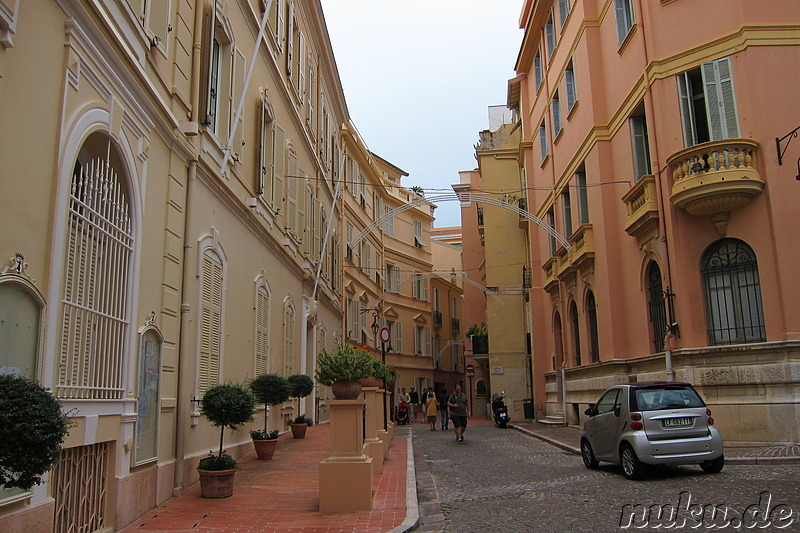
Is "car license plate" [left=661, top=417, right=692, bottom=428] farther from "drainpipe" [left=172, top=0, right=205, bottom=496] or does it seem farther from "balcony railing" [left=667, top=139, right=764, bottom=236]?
"drainpipe" [left=172, top=0, right=205, bottom=496]

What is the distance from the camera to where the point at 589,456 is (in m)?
12.5

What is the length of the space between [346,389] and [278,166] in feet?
31.1

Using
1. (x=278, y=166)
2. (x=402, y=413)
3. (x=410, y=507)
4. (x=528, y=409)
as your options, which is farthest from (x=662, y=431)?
(x=402, y=413)

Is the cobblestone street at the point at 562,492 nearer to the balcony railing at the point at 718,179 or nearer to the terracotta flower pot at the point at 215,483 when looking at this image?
the terracotta flower pot at the point at 215,483

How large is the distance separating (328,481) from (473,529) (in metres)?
1.95

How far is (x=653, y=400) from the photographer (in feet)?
35.8

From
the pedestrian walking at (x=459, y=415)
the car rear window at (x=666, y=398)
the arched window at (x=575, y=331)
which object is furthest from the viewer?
the arched window at (x=575, y=331)

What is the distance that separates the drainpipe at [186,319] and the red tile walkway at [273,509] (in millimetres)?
547

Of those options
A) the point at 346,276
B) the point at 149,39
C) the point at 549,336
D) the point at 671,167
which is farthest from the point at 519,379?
the point at 149,39

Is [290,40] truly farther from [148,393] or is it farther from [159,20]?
[148,393]

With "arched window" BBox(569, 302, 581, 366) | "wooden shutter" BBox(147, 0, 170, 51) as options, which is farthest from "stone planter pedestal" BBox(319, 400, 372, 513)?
"arched window" BBox(569, 302, 581, 366)

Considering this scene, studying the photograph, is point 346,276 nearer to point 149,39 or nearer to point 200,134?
point 200,134

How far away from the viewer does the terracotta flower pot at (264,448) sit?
13.2m

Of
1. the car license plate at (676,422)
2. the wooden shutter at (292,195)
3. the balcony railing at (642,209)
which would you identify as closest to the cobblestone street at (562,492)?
the car license plate at (676,422)
